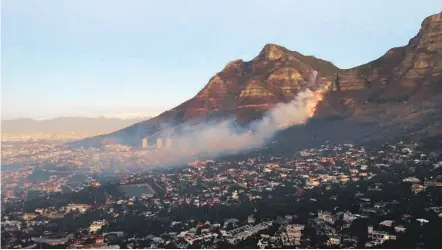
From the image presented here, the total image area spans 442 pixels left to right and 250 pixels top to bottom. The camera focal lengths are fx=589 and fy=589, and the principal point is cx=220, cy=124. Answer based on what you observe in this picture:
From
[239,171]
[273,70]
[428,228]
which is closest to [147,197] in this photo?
[239,171]

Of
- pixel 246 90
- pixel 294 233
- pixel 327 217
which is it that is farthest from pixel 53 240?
pixel 246 90

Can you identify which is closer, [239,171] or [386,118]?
[239,171]

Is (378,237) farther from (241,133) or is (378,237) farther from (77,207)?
(241,133)

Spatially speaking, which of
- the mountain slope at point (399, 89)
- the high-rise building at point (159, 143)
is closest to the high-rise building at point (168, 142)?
the high-rise building at point (159, 143)

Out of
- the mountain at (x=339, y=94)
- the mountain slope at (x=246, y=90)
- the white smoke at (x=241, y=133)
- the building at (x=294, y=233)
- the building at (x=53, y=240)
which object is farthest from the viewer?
the mountain slope at (x=246, y=90)

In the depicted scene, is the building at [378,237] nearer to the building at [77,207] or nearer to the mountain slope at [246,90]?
the building at [77,207]

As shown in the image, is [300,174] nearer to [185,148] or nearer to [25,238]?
[25,238]
